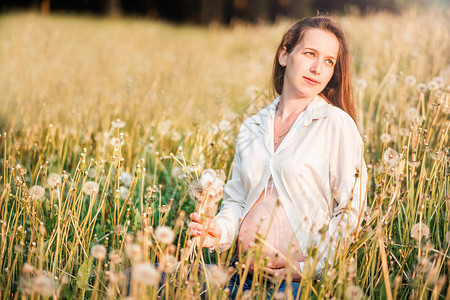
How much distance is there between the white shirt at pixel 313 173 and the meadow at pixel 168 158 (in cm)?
11

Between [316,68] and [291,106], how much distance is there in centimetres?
22

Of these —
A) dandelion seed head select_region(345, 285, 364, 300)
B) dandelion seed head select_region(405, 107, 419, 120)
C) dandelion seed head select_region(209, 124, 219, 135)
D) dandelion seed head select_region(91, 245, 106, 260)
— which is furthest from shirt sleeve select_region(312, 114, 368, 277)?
dandelion seed head select_region(209, 124, 219, 135)

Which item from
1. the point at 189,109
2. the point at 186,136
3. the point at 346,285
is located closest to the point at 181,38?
the point at 189,109

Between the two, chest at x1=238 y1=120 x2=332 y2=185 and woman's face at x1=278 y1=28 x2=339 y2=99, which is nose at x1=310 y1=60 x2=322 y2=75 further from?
chest at x1=238 y1=120 x2=332 y2=185

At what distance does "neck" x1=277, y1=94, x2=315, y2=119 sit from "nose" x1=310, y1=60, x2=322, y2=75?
0.43 feet

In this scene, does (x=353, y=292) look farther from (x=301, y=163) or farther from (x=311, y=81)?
(x=311, y=81)

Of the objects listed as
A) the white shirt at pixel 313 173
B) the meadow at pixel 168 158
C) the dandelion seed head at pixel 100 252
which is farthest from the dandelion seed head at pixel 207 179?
the dandelion seed head at pixel 100 252

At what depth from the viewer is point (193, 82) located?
269 inches

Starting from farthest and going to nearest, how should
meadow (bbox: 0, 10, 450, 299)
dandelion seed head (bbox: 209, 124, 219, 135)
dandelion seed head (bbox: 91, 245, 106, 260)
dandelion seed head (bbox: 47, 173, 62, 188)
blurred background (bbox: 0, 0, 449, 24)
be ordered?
blurred background (bbox: 0, 0, 449, 24), dandelion seed head (bbox: 209, 124, 219, 135), dandelion seed head (bbox: 47, 173, 62, 188), meadow (bbox: 0, 10, 450, 299), dandelion seed head (bbox: 91, 245, 106, 260)

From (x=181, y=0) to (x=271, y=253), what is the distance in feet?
79.5

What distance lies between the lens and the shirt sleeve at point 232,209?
6.48ft

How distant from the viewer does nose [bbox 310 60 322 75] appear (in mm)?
1997

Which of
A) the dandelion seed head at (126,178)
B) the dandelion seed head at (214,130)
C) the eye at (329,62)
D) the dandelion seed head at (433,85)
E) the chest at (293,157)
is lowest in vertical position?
the dandelion seed head at (126,178)

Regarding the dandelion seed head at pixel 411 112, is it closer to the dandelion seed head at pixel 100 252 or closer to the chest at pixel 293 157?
the chest at pixel 293 157
